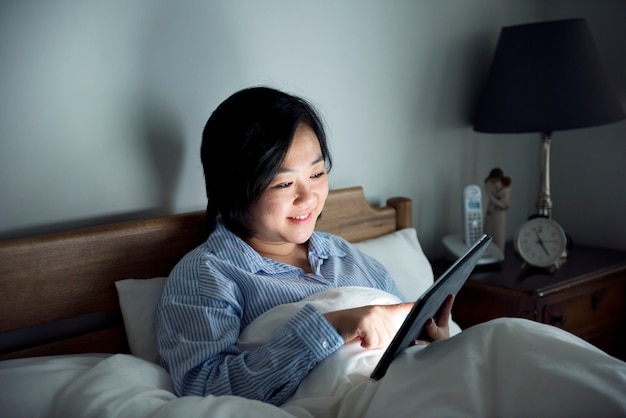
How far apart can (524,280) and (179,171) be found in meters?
0.96

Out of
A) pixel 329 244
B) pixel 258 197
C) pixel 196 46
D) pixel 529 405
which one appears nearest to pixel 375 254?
pixel 329 244

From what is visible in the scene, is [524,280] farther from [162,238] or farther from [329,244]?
[162,238]

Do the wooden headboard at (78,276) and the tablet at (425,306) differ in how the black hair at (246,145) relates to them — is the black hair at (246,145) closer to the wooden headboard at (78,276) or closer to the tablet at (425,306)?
the wooden headboard at (78,276)

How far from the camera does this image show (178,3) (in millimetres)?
1429

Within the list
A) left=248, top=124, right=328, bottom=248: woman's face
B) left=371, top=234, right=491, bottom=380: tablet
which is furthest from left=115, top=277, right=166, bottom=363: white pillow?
left=371, top=234, right=491, bottom=380: tablet

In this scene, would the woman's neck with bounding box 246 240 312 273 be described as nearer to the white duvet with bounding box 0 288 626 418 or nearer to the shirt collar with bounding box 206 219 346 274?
the shirt collar with bounding box 206 219 346 274

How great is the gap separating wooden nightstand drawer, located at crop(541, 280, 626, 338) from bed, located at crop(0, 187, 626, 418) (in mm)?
704

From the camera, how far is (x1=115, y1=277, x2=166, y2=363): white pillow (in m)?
1.27

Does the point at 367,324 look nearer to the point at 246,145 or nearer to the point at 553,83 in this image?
the point at 246,145

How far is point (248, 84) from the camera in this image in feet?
5.15

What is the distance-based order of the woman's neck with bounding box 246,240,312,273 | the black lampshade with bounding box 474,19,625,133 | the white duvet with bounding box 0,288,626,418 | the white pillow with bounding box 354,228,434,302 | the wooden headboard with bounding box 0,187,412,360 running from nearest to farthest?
1. the white duvet with bounding box 0,288,626,418
2. the wooden headboard with bounding box 0,187,412,360
3. the woman's neck with bounding box 246,240,312,273
4. the white pillow with bounding box 354,228,434,302
5. the black lampshade with bounding box 474,19,625,133

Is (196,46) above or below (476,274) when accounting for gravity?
above

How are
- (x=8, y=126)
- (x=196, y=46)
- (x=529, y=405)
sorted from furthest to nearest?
(x=196, y=46) < (x=8, y=126) < (x=529, y=405)

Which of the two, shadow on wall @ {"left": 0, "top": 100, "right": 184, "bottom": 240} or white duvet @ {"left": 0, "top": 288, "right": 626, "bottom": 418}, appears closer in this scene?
white duvet @ {"left": 0, "top": 288, "right": 626, "bottom": 418}
